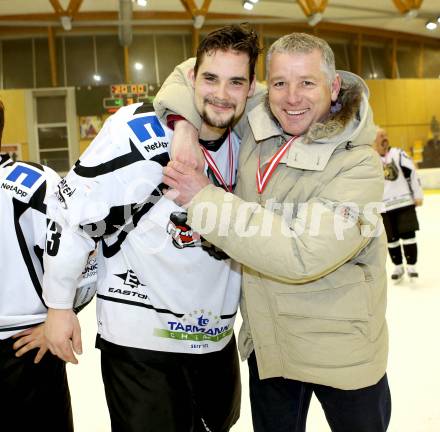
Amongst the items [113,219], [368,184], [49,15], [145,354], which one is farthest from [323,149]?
[49,15]

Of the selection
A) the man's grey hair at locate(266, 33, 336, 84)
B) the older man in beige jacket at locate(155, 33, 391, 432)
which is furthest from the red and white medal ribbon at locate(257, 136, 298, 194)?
the man's grey hair at locate(266, 33, 336, 84)

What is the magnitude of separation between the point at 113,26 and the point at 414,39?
10.0 meters

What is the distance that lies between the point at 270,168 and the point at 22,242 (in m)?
0.80

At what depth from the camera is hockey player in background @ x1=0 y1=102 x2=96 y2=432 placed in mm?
1550

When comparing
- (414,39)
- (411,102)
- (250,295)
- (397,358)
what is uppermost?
(414,39)

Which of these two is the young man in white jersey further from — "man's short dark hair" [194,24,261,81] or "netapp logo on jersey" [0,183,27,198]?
"netapp logo on jersey" [0,183,27,198]

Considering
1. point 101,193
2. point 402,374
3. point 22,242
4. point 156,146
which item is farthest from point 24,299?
point 402,374

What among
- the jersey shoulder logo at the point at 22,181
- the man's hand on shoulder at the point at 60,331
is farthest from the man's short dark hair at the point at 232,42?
the man's hand on shoulder at the point at 60,331

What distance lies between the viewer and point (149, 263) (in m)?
1.50

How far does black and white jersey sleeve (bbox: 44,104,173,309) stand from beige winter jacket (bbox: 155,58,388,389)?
0.13 meters

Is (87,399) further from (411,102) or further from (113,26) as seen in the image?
(411,102)

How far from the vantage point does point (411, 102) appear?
16.9 meters

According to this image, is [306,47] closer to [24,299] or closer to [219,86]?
[219,86]

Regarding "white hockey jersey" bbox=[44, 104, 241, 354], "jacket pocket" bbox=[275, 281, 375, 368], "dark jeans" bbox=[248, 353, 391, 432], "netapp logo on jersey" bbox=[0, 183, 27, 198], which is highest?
"netapp logo on jersey" bbox=[0, 183, 27, 198]
